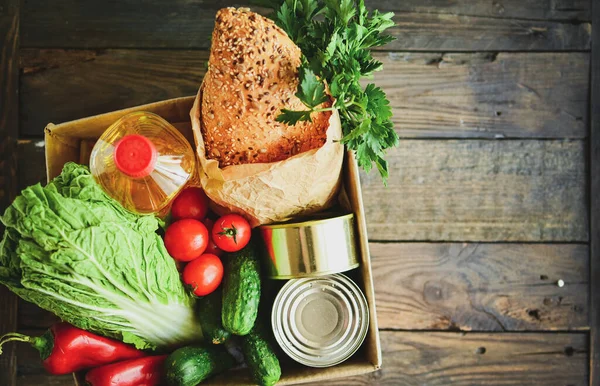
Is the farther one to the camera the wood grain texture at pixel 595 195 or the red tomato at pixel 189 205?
the wood grain texture at pixel 595 195

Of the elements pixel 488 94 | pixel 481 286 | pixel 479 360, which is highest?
pixel 488 94

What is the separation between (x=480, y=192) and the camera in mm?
1353

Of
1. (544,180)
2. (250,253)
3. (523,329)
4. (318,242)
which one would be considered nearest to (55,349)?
(250,253)

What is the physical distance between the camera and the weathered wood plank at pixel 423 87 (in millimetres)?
1335

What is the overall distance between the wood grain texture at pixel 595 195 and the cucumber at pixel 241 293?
3.08 ft

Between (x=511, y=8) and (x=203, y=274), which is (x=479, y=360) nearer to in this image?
(x=203, y=274)

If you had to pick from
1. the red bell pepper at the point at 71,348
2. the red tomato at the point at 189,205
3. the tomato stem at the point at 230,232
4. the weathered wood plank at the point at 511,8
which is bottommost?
the red bell pepper at the point at 71,348

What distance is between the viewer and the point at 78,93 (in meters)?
1.34

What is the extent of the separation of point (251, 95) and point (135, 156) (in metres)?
0.25

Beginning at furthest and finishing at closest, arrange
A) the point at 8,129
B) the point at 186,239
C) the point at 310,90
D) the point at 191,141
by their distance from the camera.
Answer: the point at 8,129, the point at 191,141, the point at 186,239, the point at 310,90

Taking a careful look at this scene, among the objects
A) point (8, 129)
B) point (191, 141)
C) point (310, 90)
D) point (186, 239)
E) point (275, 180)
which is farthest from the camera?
point (8, 129)

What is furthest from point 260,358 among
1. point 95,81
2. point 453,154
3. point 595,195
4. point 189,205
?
point 595,195

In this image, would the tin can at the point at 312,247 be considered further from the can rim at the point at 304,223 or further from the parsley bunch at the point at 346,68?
the parsley bunch at the point at 346,68

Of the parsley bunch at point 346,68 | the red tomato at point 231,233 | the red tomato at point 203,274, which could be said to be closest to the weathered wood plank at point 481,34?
the parsley bunch at point 346,68
